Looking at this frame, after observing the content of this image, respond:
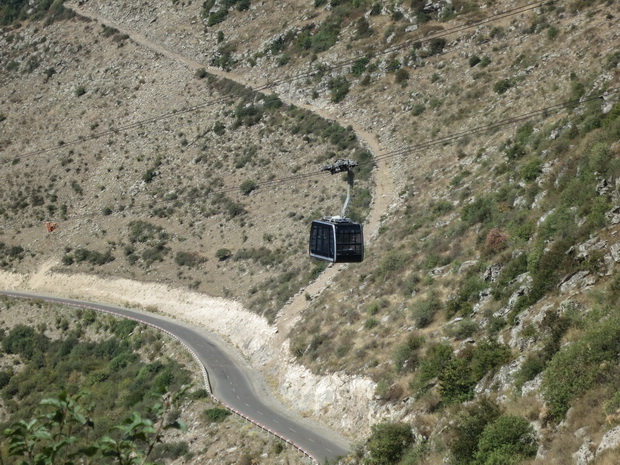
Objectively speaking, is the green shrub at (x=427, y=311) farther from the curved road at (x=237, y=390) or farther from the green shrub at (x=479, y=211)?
the green shrub at (x=479, y=211)

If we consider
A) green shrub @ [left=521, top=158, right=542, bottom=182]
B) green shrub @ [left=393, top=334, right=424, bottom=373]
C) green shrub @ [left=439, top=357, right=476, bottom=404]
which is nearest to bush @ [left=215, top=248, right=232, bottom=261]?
green shrub @ [left=521, top=158, right=542, bottom=182]

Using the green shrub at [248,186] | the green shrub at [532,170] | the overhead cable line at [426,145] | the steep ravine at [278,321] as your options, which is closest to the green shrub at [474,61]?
the overhead cable line at [426,145]

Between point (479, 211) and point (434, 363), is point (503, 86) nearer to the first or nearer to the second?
point (479, 211)

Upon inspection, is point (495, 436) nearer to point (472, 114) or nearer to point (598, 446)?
point (598, 446)

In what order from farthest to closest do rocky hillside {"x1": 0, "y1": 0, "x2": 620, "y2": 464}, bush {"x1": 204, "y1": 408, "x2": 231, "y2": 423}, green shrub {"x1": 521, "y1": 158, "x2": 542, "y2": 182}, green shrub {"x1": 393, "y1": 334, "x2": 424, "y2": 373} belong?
green shrub {"x1": 521, "y1": 158, "x2": 542, "y2": 182} < bush {"x1": 204, "y1": 408, "x2": 231, "y2": 423} < green shrub {"x1": 393, "y1": 334, "x2": 424, "y2": 373} < rocky hillside {"x1": 0, "y1": 0, "x2": 620, "y2": 464}

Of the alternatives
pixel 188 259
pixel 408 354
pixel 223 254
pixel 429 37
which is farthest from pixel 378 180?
pixel 408 354

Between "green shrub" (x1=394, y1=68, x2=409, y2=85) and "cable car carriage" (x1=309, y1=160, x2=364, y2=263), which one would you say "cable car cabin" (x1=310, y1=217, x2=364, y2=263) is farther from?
"green shrub" (x1=394, y1=68, x2=409, y2=85)

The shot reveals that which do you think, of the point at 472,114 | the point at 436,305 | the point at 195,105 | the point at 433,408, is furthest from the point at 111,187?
the point at 433,408
